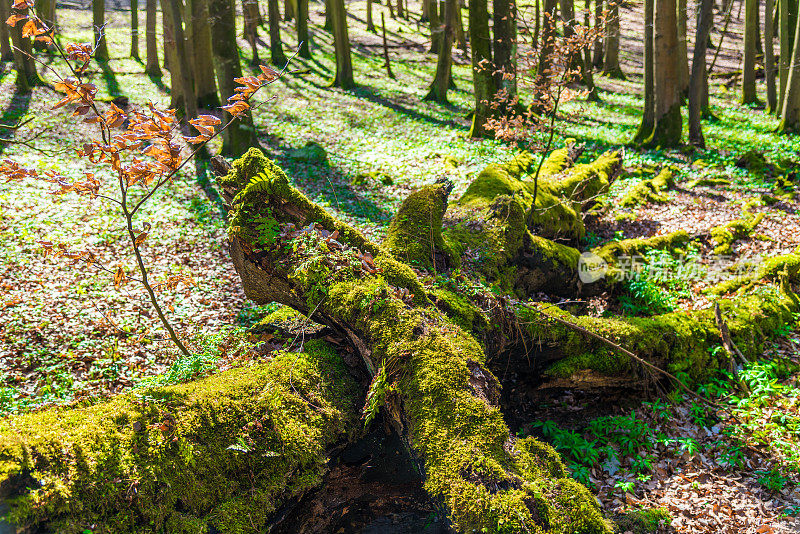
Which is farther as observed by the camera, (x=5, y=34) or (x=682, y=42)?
(x=5, y=34)

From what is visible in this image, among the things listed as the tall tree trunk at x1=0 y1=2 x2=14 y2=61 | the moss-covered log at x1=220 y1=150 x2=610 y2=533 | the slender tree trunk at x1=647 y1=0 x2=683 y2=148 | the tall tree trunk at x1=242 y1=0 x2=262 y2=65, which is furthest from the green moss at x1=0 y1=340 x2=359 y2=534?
the tall tree trunk at x1=242 y1=0 x2=262 y2=65

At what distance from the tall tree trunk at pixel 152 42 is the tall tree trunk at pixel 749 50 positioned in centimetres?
1823

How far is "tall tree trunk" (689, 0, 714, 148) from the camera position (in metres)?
11.2

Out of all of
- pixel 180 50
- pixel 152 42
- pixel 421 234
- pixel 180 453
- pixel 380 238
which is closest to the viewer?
pixel 180 453

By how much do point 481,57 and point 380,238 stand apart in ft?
24.4

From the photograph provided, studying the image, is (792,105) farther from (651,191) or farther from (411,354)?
(411,354)

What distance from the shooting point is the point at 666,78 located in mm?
12148

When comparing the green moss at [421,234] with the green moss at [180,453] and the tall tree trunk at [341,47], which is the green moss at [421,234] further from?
the tall tree trunk at [341,47]

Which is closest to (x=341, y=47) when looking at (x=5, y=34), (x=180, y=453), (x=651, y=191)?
(x=5, y=34)

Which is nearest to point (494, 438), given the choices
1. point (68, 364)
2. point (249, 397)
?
point (249, 397)

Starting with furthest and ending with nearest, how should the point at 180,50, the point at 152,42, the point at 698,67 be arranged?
1. the point at 152,42
2. the point at 698,67
3. the point at 180,50

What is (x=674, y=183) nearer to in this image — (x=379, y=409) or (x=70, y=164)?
(x=379, y=409)

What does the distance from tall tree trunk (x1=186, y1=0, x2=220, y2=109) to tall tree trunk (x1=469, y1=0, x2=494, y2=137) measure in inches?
252

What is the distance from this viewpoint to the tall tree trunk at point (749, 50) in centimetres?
1484
